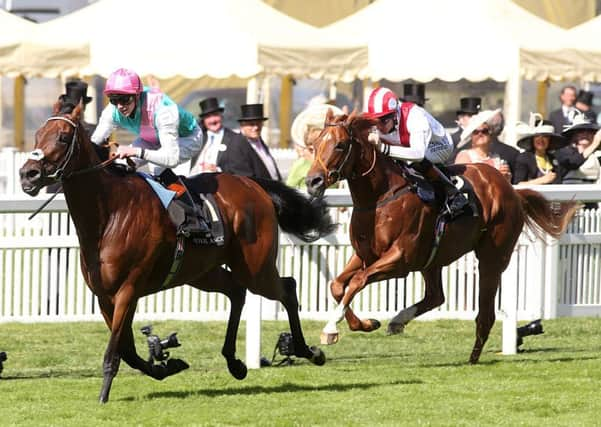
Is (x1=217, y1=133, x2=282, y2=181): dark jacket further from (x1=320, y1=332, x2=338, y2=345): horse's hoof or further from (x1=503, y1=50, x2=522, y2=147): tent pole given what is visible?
(x1=503, y1=50, x2=522, y2=147): tent pole

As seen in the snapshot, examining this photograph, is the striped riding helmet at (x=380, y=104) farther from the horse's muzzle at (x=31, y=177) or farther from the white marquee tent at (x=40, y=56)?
the white marquee tent at (x=40, y=56)

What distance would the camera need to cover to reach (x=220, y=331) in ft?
42.0

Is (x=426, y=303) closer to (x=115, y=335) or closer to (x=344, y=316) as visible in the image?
(x=344, y=316)

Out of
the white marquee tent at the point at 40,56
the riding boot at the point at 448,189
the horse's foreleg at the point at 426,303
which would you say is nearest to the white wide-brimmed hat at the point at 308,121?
the horse's foreleg at the point at 426,303

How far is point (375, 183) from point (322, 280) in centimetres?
284

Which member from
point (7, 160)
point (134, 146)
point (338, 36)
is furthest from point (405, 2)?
point (134, 146)

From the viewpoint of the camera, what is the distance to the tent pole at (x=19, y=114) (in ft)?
71.6

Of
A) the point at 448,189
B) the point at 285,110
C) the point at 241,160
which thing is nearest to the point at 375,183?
the point at 448,189

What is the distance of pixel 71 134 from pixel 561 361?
388cm

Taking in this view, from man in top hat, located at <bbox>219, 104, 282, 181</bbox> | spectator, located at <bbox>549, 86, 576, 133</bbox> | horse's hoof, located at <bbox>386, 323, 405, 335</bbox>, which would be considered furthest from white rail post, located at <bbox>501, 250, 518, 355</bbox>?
spectator, located at <bbox>549, 86, 576, 133</bbox>

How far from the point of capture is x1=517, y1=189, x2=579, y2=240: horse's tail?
11.7 metres

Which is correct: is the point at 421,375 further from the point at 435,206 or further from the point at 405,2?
the point at 405,2

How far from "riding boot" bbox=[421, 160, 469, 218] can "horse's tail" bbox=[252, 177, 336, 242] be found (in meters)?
0.76

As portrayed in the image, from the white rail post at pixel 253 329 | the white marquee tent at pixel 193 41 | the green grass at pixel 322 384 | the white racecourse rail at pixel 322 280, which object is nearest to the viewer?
the green grass at pixel 322 384
